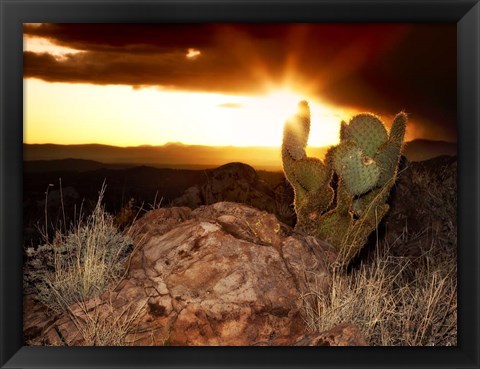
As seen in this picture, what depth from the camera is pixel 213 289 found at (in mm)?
5434

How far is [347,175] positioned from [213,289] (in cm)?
211

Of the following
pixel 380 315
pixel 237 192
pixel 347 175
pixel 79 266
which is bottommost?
pixel 380 315

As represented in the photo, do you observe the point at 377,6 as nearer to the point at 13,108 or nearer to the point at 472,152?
the point at 472,152

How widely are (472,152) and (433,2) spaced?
3.35ft

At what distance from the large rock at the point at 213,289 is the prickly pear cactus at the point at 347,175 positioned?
3.33ft

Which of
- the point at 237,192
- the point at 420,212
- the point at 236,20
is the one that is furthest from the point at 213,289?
the point at 237,192

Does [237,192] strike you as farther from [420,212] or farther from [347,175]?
[347,175]

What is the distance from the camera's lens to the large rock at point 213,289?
534 cm

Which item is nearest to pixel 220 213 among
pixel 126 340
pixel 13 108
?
pixel 126 340

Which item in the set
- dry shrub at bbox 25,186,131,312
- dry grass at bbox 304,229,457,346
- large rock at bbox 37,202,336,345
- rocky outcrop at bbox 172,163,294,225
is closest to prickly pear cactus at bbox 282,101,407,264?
large rock at bbox 37,202,336,345

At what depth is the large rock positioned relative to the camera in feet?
17.5

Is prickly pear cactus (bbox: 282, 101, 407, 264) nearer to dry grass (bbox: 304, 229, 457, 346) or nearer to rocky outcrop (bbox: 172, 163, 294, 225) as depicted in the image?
dry grass (bbox: 304, 229, 457, 346)

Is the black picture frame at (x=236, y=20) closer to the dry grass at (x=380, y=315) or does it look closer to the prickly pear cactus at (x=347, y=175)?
the dry grass at (x=380, y=315)

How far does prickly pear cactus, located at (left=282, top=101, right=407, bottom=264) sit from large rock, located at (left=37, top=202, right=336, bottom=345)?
1016mm
